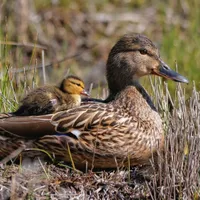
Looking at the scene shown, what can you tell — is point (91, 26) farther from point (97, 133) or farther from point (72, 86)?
point (97, 133)

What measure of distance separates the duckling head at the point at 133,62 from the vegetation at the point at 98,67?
0.24m

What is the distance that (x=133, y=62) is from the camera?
6.10 metres

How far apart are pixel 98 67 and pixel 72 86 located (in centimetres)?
463

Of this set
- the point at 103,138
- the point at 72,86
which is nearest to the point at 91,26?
the point at 72,86

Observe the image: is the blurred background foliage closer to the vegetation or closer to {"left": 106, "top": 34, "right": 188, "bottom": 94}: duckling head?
the vegetation

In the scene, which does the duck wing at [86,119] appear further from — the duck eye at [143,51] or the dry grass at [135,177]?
the duck eye at [143,51]

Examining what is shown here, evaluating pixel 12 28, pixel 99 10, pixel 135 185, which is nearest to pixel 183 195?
pixel 135 185

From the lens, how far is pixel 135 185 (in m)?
5.54

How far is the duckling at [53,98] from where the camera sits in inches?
227

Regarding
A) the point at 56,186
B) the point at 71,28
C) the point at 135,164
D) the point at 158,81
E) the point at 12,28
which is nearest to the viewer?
the point at 56,186

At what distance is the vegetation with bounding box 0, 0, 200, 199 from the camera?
5438 mm

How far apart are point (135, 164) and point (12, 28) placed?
226 inches

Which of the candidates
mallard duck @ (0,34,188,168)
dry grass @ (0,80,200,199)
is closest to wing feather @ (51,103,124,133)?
mallard duck @ (0,34,188,168)

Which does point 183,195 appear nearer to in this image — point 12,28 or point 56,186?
point 56,186
